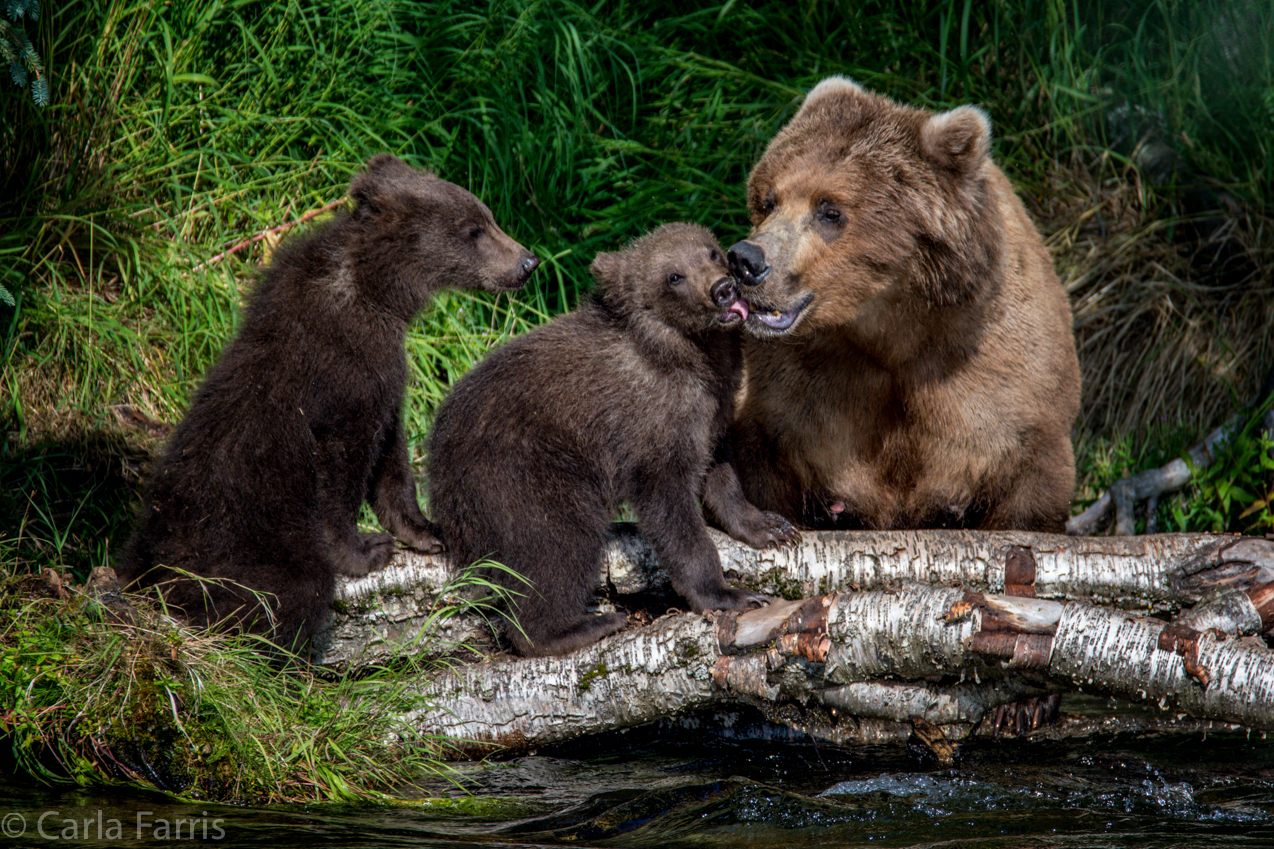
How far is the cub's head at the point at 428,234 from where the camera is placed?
486 cm

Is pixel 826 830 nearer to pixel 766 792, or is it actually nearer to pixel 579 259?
pixel 766 792

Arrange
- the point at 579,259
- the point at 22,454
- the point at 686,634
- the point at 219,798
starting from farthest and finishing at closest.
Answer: the point at 579,259 < the point at 22,454 < the point at 686,634 < the point at 219,798

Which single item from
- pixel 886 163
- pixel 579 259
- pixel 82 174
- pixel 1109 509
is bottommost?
pixel 1109 509

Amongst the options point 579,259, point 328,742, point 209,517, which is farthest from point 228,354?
point 579,259

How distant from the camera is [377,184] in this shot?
4.93 metres

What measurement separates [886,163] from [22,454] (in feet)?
13.3

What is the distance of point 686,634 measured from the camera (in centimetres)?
413

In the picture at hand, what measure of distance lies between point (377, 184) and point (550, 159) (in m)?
2.43

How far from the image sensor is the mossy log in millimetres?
3619

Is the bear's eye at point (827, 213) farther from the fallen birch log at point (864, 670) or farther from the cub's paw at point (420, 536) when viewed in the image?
the cub's paw at point (420, 536)

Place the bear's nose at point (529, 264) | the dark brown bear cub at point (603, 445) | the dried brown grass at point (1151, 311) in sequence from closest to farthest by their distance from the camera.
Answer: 1. the dark brown bear cub at point (603, 445)
2. the bear's nose at point (529, 264)
3. the dried brown grass at point (1151, 311)

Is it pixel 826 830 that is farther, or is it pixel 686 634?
pixel 686 634

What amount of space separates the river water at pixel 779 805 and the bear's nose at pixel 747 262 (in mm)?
1668

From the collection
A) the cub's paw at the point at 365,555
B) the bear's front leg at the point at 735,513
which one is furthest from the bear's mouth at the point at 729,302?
the cub's paw at the point at 365,555
